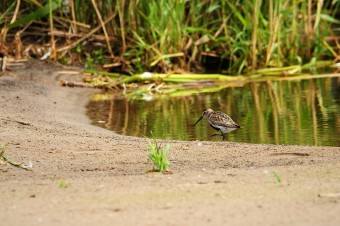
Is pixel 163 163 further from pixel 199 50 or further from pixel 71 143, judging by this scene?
pixel 199 50

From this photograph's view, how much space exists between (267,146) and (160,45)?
5.75m

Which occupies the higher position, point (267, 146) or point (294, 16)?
point (294, 16)

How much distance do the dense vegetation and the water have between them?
91cm

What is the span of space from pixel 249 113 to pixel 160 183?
16.8 feet

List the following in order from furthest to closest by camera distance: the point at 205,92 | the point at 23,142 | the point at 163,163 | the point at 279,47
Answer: the point at 279,47 < the point at 205,92 < the point at 23,142 < the point at 163,163

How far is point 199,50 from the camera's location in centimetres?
1391

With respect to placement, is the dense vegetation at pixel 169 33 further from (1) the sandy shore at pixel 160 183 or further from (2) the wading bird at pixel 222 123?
(1) the sandy shore at pixel 160 183

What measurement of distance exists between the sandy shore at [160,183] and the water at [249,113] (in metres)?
1.15

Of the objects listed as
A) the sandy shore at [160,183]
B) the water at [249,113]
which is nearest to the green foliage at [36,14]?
the water at [249,113]

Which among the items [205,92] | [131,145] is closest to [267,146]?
[131,145]

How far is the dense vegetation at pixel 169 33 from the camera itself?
13141 mm

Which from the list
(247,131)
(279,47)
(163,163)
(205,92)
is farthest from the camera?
(279,47)

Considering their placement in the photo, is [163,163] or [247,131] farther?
[247,131]

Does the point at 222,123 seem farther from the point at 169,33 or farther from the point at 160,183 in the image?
the point at 169,33
